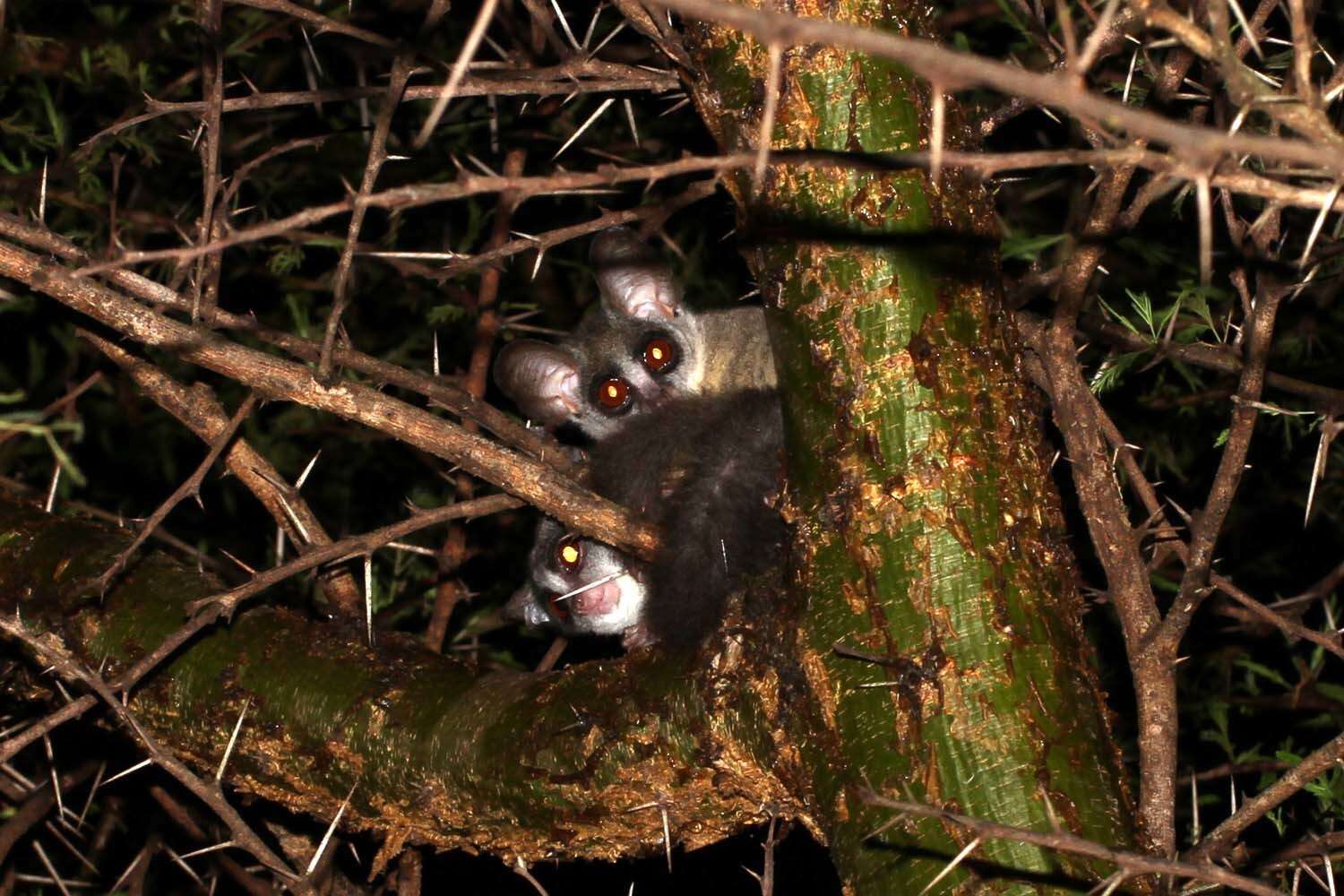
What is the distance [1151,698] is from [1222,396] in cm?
176

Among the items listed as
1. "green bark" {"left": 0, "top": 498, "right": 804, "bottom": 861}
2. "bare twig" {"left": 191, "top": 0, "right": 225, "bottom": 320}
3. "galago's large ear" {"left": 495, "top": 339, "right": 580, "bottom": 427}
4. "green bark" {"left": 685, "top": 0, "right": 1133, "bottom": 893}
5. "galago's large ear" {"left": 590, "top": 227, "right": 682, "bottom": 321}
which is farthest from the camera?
"galago's large ear" {"left": 590, "top": 227, "right": 682, "bottom": 321}

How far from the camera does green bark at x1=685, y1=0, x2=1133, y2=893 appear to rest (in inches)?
75.5

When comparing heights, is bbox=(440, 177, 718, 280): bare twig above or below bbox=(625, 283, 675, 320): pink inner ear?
above

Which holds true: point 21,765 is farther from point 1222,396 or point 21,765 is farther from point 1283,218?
point 1283,218

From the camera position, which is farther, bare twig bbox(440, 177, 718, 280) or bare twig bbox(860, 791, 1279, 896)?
bare twig bbox(440, 177, 718, 280)

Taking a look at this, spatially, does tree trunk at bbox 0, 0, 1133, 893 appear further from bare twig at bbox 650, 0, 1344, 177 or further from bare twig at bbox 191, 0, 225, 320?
bare twig at bbox 650, 0, 1344, 177

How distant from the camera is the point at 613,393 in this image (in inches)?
168

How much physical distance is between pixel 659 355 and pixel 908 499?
2292 mm

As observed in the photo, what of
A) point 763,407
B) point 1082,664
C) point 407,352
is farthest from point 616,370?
point 1082,664

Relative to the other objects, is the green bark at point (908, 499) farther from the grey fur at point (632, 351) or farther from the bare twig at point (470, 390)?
the grey fur at point (632, 351)

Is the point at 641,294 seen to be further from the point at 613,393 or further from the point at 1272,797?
the point at 1272,797

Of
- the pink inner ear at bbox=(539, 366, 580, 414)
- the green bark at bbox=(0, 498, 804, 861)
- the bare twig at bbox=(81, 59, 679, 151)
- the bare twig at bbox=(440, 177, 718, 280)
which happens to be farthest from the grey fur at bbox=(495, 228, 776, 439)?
the green bark at bbox=(0, 498, 804, 861)

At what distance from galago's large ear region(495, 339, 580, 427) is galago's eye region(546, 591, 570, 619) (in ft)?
2.20

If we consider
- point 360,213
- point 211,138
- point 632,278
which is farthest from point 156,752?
point 632,278
